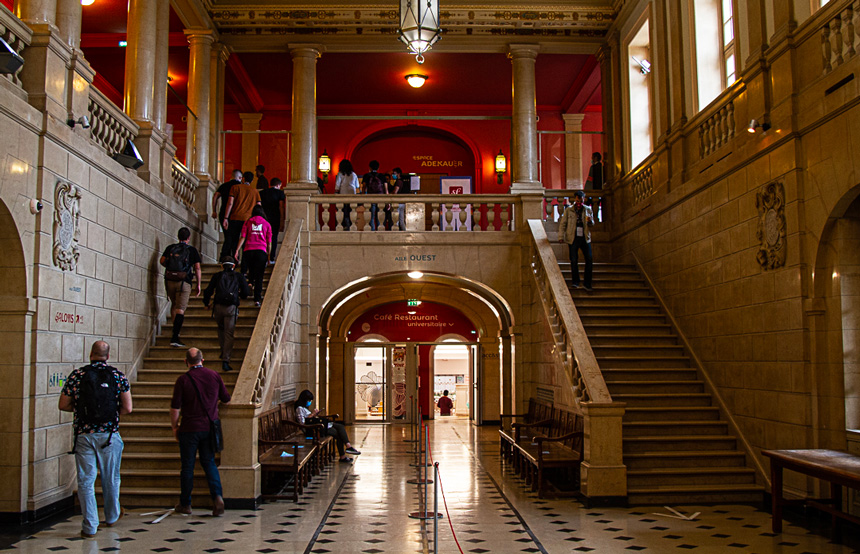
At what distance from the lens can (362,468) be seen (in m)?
11.1

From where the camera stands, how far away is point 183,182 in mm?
12500

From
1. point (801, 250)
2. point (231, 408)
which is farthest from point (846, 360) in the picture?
point (231, 408)

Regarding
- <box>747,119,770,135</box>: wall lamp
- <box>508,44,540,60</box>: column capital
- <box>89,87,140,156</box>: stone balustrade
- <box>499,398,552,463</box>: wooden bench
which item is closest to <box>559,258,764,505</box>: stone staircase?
<box>499,398,552,463</box>: wooden bench

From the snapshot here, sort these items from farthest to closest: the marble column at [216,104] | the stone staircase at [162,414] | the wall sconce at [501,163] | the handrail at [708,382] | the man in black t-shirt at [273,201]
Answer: the wall sconce at [501,163] → the marble column at [216,104] → the man in black t-shirt at [273,201] → the handrail at [708,382] → the stone staircase at [162,414]

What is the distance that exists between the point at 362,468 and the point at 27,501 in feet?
16.1

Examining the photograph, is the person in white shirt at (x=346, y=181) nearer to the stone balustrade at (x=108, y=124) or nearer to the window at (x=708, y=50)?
the stone balustrade at (x=108, y=124)

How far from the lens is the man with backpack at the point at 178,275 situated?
10.2 metres

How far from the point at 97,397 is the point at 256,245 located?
15.5 feet

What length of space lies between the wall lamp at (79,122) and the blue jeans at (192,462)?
11.3ft

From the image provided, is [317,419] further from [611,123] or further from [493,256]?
[611,123]

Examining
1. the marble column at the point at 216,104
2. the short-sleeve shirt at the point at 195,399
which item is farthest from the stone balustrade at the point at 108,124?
the marble column at the point at 216,104

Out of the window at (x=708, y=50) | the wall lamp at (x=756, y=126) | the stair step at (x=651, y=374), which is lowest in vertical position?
the stair step at (x=651, y=374)

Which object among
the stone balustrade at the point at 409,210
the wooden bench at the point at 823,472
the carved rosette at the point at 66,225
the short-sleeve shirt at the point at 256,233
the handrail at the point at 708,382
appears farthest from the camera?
the stone balustrade at the point at 409,210

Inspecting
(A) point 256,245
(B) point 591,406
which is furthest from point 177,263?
(B) point 591,406
